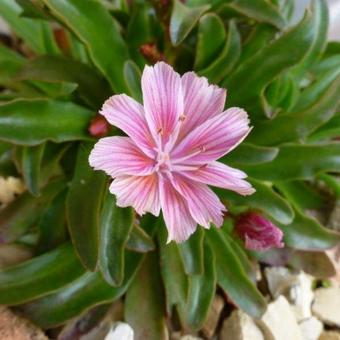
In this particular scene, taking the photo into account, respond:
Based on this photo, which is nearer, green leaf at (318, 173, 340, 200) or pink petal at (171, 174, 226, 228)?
pink petal at (171, 174, 226, 228)

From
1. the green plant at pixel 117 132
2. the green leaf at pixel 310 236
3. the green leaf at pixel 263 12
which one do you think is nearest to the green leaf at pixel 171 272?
the green plant at pixel 117 132

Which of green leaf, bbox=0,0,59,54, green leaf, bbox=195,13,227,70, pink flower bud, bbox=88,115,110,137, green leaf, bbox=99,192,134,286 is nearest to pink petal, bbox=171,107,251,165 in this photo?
green leaf, bbox=99,192,134,286

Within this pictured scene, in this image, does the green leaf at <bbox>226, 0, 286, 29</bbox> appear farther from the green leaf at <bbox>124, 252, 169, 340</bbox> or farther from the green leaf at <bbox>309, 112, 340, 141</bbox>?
the green leaf at <bbox>124, 252, 169, 340</bbox>

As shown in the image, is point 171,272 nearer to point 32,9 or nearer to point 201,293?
point 201,293

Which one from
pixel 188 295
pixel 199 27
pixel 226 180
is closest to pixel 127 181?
pixel 226 180

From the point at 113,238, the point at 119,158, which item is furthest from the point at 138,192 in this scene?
the point at 113,238
